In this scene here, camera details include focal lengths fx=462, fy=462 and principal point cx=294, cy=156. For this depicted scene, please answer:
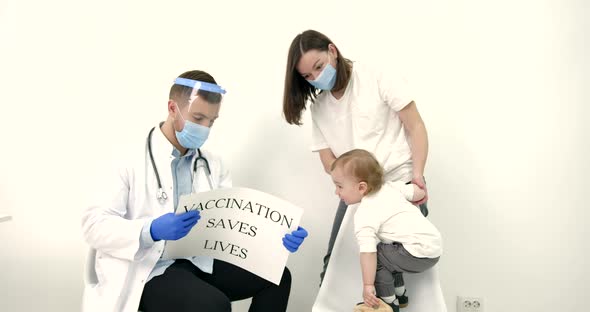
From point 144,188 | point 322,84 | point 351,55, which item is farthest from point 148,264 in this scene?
point 351,55

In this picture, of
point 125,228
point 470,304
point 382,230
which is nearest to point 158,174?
point 125,228

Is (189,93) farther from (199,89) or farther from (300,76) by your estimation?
(300,76)

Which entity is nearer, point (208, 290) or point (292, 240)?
point (208, 290)

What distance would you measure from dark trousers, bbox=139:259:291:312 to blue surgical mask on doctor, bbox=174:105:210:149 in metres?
0.39

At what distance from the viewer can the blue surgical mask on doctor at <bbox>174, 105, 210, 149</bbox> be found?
1.51 metres

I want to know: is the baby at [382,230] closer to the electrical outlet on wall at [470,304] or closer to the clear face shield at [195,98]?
the clear face shield at [195,98]

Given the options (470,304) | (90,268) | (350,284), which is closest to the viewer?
(90,268)

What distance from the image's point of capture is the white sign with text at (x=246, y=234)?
148cm

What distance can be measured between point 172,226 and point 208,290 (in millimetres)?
220

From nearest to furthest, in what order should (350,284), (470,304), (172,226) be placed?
(172,226) < (350,284) < (470,304)

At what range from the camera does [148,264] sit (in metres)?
1.42

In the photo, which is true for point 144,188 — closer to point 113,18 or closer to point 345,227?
point 345,227

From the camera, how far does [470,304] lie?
2109 mm

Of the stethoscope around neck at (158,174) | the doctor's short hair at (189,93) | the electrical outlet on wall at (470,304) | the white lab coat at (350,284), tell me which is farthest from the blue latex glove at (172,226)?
the electrical outlet on wall at (470,304)
